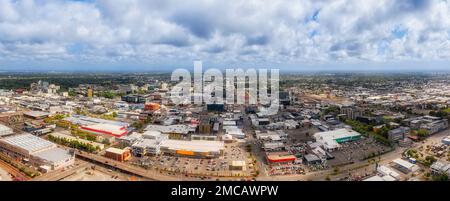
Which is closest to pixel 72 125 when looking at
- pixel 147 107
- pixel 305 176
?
pixel 147 107

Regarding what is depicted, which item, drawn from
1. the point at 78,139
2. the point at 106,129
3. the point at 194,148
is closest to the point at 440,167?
the point at 194,148

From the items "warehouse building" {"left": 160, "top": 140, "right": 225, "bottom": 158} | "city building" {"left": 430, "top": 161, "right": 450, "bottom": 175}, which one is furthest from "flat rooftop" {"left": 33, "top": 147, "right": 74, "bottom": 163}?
"city building" {"left": 430, "top": 161, "right": 450, "bottom": 175}

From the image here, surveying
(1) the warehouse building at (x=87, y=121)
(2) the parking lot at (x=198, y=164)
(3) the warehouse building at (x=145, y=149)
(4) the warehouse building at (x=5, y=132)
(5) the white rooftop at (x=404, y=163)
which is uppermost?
(1) the warehouse building at (x=87, y=121)

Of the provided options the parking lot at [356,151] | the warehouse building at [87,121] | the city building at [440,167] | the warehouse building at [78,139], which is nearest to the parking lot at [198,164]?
the warehouse building at [78,139]

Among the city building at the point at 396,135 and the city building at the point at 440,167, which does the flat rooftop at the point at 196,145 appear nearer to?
the city building at the point at 440,167

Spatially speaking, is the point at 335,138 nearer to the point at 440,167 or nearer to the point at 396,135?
the point at 396,135

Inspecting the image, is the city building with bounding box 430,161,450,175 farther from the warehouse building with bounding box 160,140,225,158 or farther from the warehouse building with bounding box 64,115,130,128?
the warehouse building with bounding box 64,115,130,128
